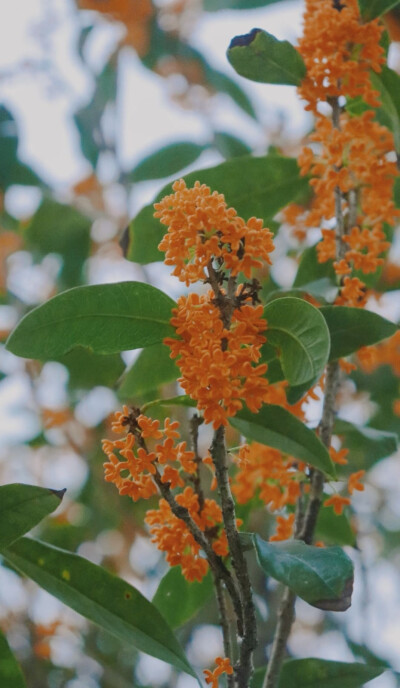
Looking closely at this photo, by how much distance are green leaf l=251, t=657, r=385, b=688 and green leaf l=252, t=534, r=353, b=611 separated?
0.40 m

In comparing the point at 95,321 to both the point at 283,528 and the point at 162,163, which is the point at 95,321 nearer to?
the point at 283,528

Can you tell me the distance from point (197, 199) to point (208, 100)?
283 centimetres

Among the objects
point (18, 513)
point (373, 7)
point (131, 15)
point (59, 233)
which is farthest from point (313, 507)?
point (131, 15)

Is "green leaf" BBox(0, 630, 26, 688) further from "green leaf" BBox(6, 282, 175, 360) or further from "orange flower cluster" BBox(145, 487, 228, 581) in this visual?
"green leaf" BBox(6, 282, 175, 360)

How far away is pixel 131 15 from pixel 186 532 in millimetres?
3091

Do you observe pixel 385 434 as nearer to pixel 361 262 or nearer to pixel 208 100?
pixel 361 262

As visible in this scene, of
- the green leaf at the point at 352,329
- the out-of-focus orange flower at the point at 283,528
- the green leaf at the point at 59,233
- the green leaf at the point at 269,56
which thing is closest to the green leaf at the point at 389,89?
the green leaf at the point at 269,56

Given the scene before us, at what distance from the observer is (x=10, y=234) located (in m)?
3.53

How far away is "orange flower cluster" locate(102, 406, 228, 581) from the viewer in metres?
0.97

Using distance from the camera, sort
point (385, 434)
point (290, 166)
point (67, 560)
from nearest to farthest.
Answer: point (67, 560), point (385, 434), point (290, 166)

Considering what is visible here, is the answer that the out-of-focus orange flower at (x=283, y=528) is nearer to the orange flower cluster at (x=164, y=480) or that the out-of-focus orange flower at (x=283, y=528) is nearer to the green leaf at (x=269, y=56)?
the orange flower cluster at (x=164, y=480)

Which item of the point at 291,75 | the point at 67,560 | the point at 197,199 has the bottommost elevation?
the point at 67,560

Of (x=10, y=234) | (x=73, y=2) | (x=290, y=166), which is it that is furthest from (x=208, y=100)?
(x=290, y=166)

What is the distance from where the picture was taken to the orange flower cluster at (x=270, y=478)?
50.2 inches
